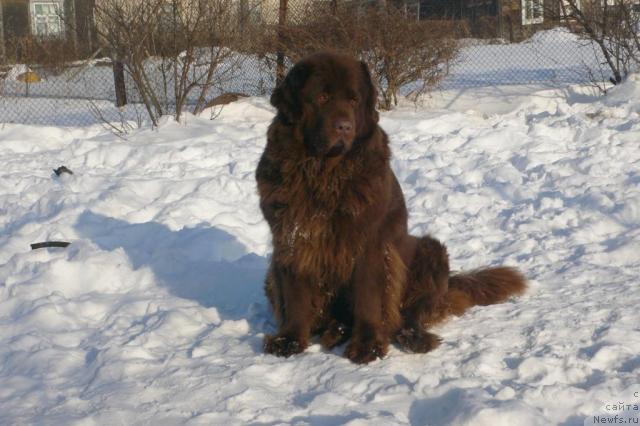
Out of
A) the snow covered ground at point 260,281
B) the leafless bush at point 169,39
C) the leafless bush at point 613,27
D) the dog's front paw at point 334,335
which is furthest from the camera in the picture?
the leafless bush at point 613,27

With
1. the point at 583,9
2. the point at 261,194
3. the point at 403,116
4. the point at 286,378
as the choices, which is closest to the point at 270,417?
the point at 286,378

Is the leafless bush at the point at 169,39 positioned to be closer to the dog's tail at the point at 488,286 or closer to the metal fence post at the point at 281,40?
the metal fence post at the point at 281,40

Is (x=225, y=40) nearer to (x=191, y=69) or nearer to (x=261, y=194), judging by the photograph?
(x=191, y=69)

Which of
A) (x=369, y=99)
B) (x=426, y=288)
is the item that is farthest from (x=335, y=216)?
(x=426, y=288)

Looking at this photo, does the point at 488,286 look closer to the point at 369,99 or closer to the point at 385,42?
the point at 369,99

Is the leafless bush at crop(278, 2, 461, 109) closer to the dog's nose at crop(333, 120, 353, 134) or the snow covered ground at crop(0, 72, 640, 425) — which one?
the snow covered ground at crop(0, 72, 640, 425)

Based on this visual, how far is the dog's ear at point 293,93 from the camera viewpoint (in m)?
3.54

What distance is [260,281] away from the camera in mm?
4867

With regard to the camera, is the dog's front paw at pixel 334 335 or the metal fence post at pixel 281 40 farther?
the metal fence post at pixel 281 40

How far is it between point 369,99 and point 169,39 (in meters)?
6.83

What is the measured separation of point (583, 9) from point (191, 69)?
553cm

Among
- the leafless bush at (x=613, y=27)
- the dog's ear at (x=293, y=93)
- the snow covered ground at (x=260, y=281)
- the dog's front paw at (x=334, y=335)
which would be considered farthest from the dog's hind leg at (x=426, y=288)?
the leafless bush at (x=613, y=27)

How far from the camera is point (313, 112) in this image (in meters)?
3.51

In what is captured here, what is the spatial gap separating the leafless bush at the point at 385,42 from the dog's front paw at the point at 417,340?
688cm
